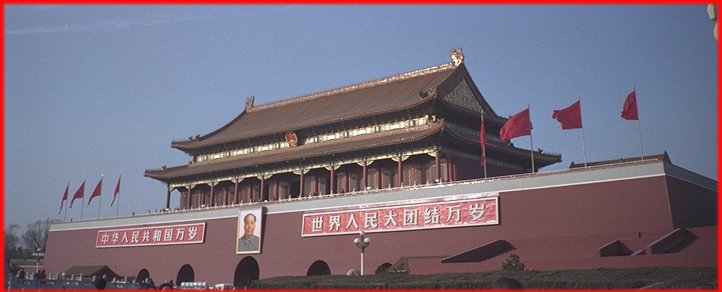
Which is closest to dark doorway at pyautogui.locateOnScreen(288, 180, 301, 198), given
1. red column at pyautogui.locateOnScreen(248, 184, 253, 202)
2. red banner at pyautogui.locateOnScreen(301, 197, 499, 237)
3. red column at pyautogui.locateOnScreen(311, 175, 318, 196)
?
red column at pyautogui.locateOnScreen(311, 175, 318, 196)

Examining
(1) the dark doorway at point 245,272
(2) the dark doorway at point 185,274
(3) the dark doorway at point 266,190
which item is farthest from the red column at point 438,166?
(2) the dark doorway at point 185,274

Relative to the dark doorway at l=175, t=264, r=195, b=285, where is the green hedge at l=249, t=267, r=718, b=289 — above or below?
below

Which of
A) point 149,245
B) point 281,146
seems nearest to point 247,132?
point 281,146

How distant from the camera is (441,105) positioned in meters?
26.4

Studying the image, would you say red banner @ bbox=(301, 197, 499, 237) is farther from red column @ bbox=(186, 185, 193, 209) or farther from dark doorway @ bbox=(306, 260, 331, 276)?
red column @ bbox=(186, 185, 193, 209)

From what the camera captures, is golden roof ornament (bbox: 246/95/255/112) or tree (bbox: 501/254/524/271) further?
golden roof ornament (bbox: 246/95/255/112)

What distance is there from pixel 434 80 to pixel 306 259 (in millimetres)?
10727

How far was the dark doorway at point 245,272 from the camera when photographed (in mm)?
27766

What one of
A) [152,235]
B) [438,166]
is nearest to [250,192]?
[152,235]

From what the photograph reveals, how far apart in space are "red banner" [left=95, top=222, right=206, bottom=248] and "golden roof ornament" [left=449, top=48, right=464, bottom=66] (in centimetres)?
1385

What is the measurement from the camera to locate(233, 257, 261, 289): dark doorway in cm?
2777

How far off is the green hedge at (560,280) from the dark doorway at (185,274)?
48.4 ft

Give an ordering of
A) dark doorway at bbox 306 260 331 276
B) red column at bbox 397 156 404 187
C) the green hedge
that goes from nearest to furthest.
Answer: the green hedge
dark doorway at bbox 306 260 331 276
red column at bbox 397 156 404 187

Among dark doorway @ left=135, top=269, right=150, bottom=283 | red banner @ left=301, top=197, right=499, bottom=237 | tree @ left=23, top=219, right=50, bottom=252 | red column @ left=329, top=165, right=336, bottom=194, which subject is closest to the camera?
red banner @ left=301, top=197, right=499, bottom=237
